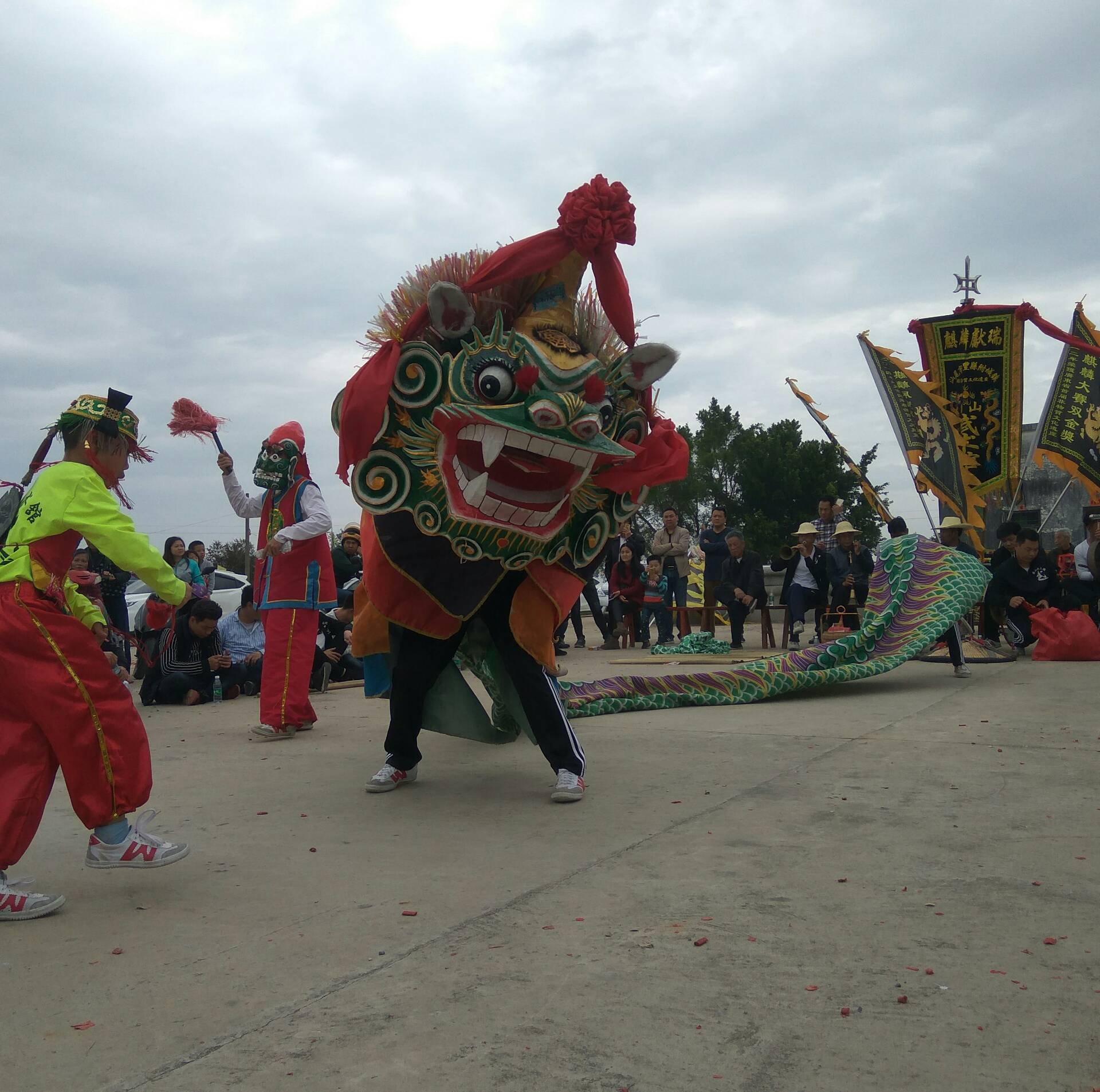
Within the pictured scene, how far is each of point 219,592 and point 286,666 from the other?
24.5ft

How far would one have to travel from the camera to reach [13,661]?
2.80 metres

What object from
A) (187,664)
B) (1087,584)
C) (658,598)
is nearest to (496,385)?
(187,664)

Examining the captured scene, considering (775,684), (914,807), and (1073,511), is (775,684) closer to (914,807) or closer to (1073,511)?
(914,807)

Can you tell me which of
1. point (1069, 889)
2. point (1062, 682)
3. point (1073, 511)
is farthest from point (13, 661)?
point (1073, 511)

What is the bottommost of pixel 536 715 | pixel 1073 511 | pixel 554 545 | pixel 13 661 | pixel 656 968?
pixel 656 968

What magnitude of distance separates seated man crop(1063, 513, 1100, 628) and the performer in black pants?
6.33 m

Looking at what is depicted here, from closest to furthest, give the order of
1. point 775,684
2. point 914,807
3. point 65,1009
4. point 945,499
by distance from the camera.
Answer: point 65,1009
point 914,807
point 775,684
point 945,499

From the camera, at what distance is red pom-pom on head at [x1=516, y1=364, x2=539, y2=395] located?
3.88m

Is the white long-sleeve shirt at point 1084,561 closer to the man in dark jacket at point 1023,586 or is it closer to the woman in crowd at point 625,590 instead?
the man in dark jacket at point 1023,586

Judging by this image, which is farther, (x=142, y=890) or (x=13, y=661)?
(x=142, y=890)

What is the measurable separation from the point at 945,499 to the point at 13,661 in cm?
959

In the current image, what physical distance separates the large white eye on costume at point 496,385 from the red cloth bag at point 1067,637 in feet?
19.2

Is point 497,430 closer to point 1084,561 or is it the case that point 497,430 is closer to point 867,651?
point 867,651

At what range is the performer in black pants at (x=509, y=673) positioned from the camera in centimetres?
404
